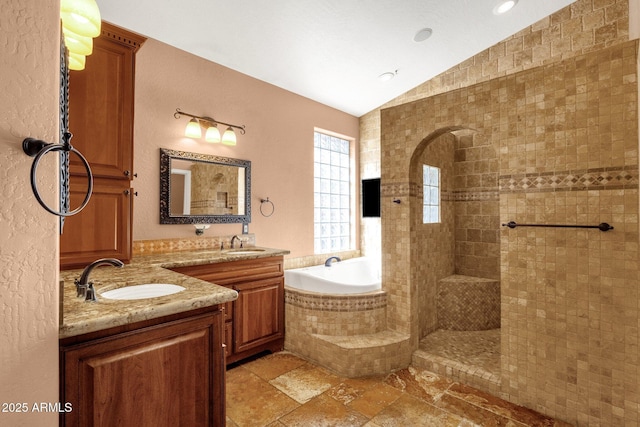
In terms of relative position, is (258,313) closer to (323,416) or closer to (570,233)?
(323,416)

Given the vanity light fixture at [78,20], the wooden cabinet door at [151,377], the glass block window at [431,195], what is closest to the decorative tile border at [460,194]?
the glass block window at [431,195]

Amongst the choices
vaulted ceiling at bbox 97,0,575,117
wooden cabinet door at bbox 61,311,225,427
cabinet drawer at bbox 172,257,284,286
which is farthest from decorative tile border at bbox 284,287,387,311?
vaulted ceiling at bbox 97,0,575,117

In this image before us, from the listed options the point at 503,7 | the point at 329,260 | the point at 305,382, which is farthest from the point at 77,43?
the point at 503,7

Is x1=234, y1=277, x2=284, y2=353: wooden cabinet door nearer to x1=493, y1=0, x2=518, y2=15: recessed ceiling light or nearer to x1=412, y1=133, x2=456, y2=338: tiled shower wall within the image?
x1=412, y1=133, x2=456, y2=338: tiled shower wall

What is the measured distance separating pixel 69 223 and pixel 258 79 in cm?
233

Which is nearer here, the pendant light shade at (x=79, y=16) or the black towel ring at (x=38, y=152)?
the black towel ring at (x=38, y=152)

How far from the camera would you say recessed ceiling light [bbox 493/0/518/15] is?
114 inches

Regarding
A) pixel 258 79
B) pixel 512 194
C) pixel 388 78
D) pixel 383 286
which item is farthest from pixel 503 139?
pixel 258 79

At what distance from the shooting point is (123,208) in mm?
2068

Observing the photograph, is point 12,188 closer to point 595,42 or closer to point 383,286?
point 383,286

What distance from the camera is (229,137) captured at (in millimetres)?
3082

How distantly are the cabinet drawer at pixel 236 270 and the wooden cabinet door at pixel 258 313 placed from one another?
0.20ft

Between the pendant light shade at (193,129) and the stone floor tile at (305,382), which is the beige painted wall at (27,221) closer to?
the stone floor tile at (305,382)

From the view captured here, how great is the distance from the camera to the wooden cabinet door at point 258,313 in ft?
8.38
